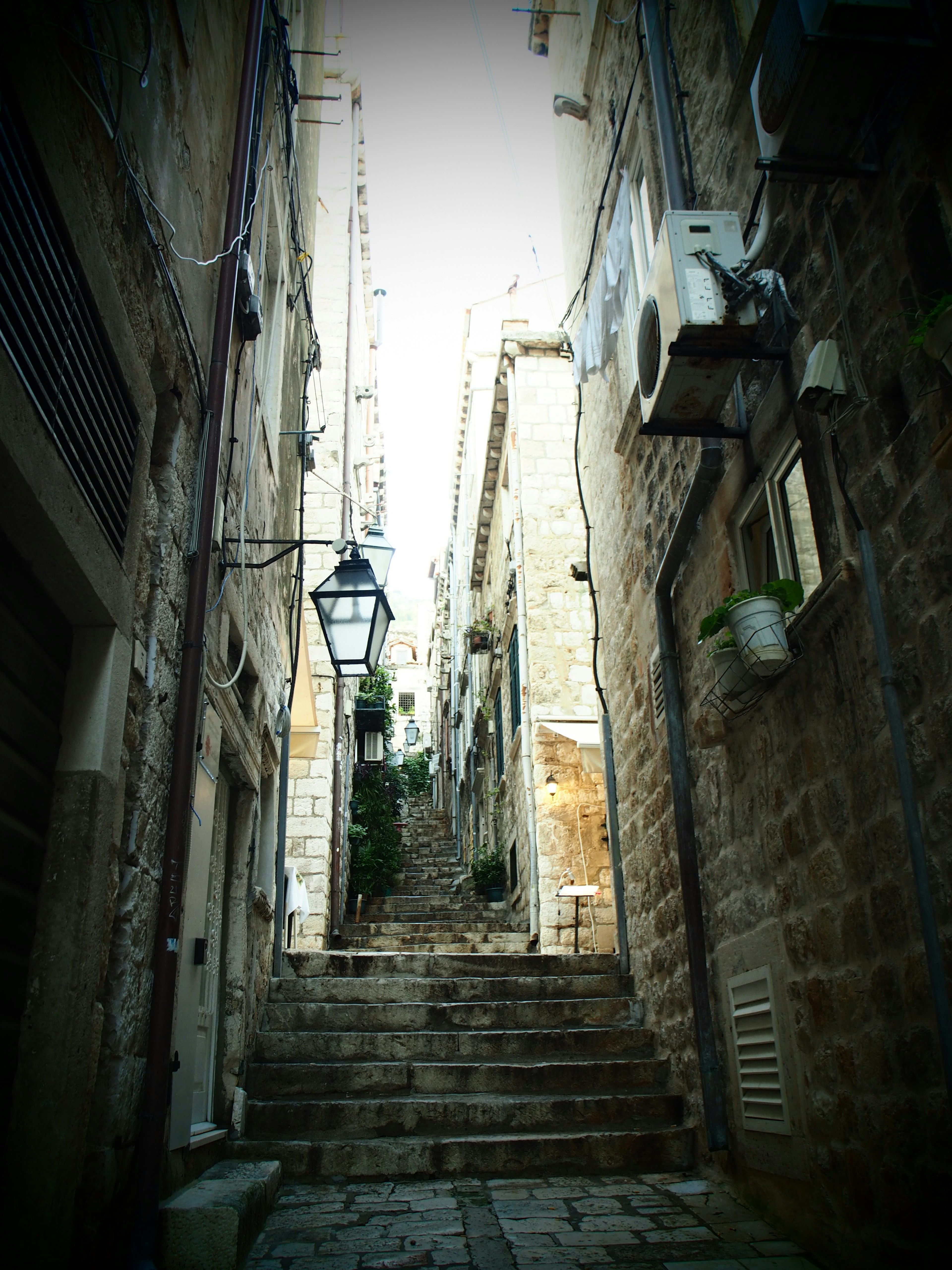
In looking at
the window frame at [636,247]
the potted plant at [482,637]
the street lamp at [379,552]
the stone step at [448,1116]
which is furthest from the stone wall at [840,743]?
the potted plant at [482,637]

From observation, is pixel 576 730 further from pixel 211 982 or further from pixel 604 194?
pixel 211 982

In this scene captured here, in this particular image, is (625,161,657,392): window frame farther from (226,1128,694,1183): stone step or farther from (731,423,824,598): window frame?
(226,1128,694,1183): stone step

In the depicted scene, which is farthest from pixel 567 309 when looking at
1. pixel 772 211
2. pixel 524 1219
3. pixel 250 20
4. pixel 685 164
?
pixel 524 1219

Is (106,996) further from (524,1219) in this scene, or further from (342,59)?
(342,59)

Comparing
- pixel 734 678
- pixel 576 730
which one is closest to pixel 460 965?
pixel 576 730

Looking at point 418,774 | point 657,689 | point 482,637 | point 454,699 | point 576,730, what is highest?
point 418,774

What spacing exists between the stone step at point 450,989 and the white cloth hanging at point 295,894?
2267 mm

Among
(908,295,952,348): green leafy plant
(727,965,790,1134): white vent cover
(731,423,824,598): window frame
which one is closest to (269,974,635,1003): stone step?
(727,965,790,1134): white vent cover

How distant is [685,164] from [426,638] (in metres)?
41.6

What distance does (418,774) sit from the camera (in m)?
33.1

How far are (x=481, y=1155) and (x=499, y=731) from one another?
9.09 m

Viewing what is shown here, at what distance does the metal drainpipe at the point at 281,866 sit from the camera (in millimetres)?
6684

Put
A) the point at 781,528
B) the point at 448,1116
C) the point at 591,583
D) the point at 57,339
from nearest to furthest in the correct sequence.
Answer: the point at 57,339
the point at 781,528
the point at 448,1116
the point at 591,583

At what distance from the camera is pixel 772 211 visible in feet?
13.1
